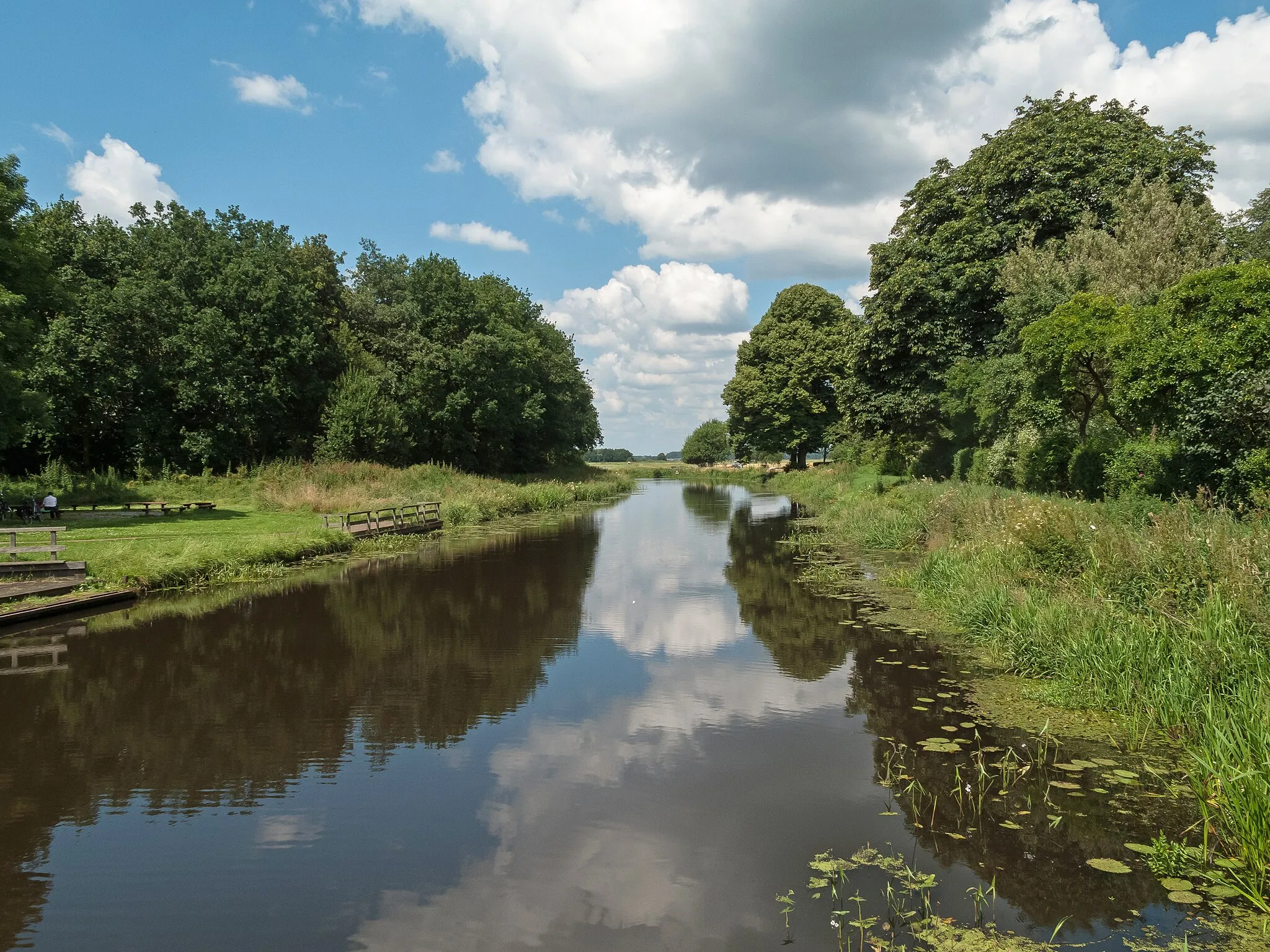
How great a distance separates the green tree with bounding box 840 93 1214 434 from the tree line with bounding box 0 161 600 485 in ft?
80.2

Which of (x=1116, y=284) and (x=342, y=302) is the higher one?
(x=342, y=302)

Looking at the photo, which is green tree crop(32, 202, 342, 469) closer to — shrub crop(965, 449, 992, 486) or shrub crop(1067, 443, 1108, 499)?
shrub crop(965, 449, 992, 486)

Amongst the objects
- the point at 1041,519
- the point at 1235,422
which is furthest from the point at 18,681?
the point at 1235,422

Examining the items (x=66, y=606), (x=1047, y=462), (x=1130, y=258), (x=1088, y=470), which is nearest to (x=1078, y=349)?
(x=1088, y=470)

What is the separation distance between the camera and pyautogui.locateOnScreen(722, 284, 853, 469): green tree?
5534 cm

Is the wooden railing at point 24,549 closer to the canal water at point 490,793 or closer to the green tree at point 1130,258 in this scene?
the canal water at point 490,793

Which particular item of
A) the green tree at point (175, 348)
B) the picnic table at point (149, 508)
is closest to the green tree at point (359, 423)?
the green tree at point (175, 348)

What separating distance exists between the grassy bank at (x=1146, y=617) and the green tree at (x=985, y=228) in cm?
1523

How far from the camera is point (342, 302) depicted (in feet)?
159

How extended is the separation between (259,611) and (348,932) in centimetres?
1071

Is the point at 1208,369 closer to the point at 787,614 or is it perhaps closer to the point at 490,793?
the point at 787,614

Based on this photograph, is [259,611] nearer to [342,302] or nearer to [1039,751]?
[1039,751]

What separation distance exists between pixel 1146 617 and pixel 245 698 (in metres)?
10.9

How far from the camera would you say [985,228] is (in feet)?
93.2
